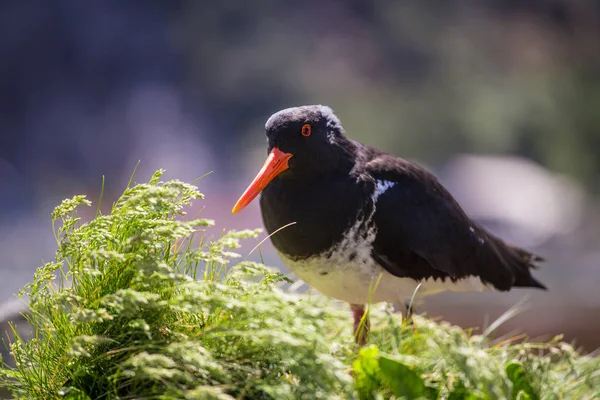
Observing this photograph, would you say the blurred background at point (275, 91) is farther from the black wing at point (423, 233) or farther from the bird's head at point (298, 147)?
the bird's head at point (298, 147)

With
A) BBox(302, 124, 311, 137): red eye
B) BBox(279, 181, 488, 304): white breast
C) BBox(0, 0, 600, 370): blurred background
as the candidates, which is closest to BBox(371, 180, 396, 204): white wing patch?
BBox(279, 181, 488, 304): white breast

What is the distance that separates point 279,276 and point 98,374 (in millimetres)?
466

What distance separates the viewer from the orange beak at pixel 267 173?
1.79 m

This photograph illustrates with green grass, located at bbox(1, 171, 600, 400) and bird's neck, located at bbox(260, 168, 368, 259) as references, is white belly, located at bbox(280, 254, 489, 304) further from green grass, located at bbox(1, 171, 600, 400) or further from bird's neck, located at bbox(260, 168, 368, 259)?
green grass, located at bbox(1, 171, 600, 400)

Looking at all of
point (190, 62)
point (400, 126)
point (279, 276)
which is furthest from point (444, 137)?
point (279, 276)

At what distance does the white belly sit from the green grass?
0.79ft

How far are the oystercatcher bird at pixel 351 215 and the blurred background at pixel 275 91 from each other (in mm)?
4949

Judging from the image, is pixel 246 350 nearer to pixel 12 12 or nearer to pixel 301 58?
pixel 301 58

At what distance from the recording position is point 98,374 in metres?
1.52

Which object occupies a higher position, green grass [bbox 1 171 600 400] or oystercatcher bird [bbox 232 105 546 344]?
oystercatcher bird [bbox 232 105 546 344]

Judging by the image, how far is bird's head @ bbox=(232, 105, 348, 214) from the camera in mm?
1830

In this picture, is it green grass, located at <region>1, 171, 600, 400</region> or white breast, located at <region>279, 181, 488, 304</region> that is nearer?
green grass, located at <region>1, 171, 600, 400</region>

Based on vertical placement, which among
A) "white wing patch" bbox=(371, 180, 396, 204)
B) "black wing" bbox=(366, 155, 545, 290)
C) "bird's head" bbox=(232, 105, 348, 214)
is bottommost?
"black wing" bbox=(366, 155, 545, 290)

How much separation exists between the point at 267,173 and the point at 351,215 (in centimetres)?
26
